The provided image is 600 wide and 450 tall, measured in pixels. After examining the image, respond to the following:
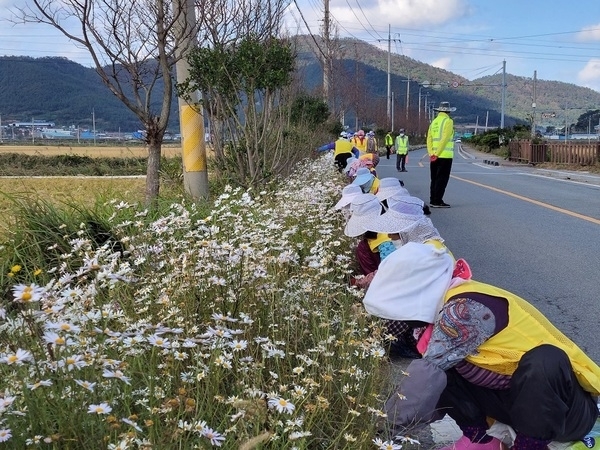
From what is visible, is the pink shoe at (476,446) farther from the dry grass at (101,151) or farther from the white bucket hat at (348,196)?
the dry grass at (101,151)

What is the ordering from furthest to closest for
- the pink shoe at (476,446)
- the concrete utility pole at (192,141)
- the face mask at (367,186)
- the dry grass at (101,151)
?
the dry grass at (101,151) < the concrete utility pole at (192,141) < the face mask at (367,186) < the pink shoe at (476,446)

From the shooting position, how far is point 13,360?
176 centimetres

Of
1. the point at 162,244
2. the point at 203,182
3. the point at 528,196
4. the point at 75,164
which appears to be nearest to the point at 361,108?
the point at 75,164

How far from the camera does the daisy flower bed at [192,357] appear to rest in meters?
1.94

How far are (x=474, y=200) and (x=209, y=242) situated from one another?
1010cm

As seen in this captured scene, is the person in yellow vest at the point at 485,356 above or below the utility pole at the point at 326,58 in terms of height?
below

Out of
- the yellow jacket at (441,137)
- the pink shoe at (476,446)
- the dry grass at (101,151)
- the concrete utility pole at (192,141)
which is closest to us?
the pink shoe at (476,446)

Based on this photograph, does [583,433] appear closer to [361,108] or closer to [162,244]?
[162,244]

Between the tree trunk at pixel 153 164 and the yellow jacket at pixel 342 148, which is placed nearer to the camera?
the tree trunk at pixel 153 164

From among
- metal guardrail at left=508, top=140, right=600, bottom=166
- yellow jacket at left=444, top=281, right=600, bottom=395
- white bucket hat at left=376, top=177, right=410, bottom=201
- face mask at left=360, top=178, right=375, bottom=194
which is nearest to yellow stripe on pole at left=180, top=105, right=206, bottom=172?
face mask at left=360, top=178, right=375, bottom=194

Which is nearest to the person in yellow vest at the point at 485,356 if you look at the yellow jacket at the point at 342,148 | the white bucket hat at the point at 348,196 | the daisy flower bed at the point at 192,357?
the daisy flower bed at the point at 192,357

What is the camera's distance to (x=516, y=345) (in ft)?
8.50

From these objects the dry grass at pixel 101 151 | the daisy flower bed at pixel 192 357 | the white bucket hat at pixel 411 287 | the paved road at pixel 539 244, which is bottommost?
the dry grass at pixel 101 151

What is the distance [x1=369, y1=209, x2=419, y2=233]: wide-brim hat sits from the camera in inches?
157
